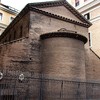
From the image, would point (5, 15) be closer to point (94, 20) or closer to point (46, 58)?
point (94, 20)

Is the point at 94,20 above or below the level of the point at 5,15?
below

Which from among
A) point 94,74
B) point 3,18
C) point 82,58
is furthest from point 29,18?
point 3,18

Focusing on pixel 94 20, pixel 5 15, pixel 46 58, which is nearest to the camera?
pixel 46 58

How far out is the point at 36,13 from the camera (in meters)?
17.3

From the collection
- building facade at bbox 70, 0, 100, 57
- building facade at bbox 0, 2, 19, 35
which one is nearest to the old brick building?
building facade at bbox 70, 0, 100, 57

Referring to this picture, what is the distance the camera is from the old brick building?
46.4 feet

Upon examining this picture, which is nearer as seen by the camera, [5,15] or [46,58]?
[46,58]

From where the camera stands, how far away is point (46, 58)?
15.8 meters

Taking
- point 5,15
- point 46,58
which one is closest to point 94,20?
point 46,58

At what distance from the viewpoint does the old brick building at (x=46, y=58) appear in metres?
14.1

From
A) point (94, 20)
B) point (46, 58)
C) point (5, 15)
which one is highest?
point (5, 15)

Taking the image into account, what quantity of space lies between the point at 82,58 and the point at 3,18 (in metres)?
16.1

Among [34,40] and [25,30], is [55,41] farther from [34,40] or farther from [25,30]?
[25,30]

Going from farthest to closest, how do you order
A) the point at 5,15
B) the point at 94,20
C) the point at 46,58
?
the point at 5,15 → the point at 94,20 → the point at 46,58
